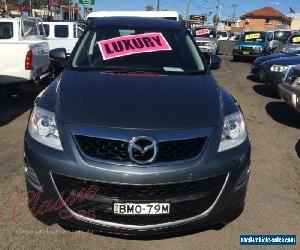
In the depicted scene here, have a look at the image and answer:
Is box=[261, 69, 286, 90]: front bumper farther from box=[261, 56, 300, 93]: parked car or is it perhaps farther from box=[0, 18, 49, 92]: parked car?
box=[0, 18, 49, 92]: parked car

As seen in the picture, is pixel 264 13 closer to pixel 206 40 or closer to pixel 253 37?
pixel 253 37

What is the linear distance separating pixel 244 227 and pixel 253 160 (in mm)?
1911

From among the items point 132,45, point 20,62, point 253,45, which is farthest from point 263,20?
point 132,45

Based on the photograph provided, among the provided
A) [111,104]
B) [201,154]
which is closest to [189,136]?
[201,154]

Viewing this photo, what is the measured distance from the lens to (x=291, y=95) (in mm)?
7176

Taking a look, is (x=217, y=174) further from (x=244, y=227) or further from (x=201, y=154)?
(x=244, y=227)

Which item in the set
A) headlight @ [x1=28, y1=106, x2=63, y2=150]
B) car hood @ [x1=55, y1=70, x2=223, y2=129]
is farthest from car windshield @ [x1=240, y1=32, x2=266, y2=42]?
headlight @ [x1=28, y1=106, x2=63, y2=150]

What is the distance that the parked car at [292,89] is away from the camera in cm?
698

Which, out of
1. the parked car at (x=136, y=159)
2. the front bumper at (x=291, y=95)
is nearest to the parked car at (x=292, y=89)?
the front bumper at (x=291, y=95)

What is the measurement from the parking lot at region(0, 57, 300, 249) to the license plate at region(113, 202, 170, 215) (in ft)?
1.68

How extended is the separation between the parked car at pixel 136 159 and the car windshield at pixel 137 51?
0.83 meters

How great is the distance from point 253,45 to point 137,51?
61.7 feet

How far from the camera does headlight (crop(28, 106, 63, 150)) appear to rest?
310 cm

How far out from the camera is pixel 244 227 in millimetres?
3715
